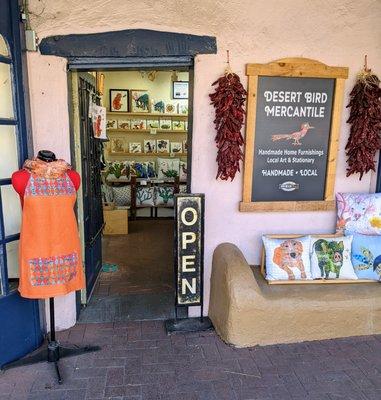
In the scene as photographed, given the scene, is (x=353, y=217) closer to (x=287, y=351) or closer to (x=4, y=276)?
(x=287, y=351)

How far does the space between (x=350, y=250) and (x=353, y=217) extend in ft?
1.08

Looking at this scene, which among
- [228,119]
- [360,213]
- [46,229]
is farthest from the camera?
[360,213]

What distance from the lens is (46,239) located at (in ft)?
8.62

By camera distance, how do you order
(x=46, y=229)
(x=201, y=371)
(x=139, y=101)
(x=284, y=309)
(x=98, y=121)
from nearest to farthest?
1. (x=46, y=229)
2. (x=201, y=371)
3. (x=284, y=309)
4. (x=98, y=121)
5. (x=139, y=101)

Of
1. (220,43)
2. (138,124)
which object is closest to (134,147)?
(138,124)

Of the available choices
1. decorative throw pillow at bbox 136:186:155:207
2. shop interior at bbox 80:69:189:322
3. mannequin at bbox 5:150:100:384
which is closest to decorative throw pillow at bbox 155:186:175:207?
shop interior at bbox 80:69:189:322

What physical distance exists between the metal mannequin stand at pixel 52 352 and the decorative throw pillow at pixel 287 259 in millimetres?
1703

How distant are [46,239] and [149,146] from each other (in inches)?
203

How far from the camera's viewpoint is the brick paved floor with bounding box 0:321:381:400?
2.56 metres

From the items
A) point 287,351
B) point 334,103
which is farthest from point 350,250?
point 334,103

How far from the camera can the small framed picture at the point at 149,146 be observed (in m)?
7.57

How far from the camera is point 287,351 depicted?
119 inches

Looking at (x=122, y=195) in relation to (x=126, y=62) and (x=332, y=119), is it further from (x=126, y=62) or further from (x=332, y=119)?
(x=332, y=119)

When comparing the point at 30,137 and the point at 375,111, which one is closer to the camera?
the point at 30,137
